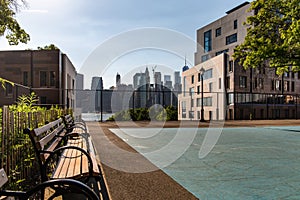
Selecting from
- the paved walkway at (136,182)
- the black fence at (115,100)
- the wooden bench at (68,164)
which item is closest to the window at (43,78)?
the black fence at (115,100)

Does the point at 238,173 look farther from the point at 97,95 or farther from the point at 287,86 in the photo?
the point at 287,86

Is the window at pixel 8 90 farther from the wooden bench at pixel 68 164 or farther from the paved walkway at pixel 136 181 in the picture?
the wooden bench at pixel 68 164

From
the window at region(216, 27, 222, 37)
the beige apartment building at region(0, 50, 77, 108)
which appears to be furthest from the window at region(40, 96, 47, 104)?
the window at region(216, 27, 222, 37)

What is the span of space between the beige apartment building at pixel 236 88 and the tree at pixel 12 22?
19827 mm

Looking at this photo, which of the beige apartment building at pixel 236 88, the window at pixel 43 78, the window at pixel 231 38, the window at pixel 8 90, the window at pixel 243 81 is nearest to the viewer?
the window at pixel 8 90

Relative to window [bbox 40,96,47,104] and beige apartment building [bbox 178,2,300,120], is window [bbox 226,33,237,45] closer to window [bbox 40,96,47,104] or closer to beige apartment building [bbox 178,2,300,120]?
beige apartment building [bbox 178,2,300,120]

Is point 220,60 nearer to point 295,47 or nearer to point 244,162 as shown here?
point 295,47

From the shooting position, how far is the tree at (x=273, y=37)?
58.0 feet

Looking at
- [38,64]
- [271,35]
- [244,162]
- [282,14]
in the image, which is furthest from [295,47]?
[38,64]

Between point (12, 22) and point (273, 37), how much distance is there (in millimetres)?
15897

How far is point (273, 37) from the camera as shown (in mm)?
18969

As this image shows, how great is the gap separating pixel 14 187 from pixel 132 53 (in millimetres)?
9175

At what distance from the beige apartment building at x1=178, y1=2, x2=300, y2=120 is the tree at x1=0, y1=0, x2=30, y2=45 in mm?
19827

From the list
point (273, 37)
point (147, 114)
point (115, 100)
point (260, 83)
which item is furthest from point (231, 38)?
point (115, 100)
